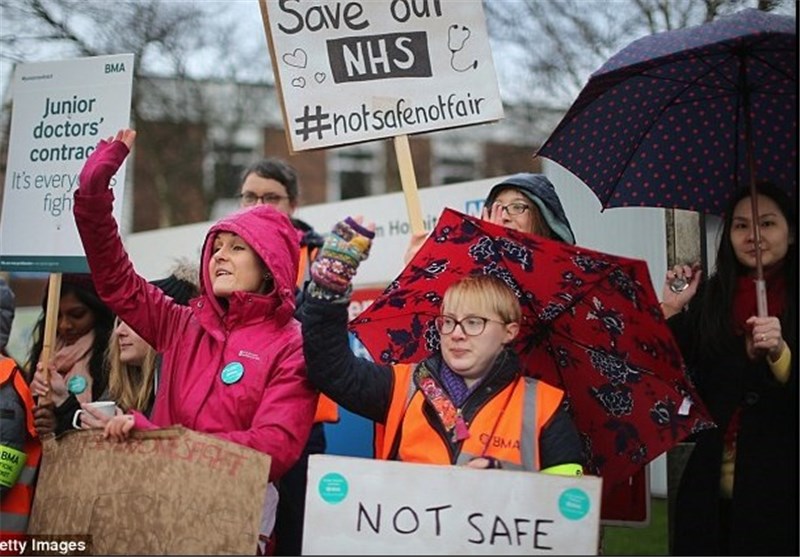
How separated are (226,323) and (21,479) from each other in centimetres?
107

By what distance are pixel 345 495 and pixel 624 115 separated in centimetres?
199

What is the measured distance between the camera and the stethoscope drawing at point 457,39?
4.61 metres

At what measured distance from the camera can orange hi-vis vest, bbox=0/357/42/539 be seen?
446 cm

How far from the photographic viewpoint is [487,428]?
149 inches

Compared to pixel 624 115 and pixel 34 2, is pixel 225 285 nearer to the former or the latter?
pixel 624 115

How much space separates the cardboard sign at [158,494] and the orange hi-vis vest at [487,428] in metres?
0.48

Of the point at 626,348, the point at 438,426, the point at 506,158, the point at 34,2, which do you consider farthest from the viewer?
the point at 506,158

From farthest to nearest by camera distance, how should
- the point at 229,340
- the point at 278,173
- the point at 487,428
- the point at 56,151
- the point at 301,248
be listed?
the point at 278,173 → the point at 301,248 → the point at 56,151 → the point at 229,340 → the point at 487,428

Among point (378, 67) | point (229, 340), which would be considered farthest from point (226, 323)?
point (378, 67)

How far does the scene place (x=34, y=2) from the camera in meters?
10.7

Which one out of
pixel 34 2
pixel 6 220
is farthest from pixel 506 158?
pixel 6 220

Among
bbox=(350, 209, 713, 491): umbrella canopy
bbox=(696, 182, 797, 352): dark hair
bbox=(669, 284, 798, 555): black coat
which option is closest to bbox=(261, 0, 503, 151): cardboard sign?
bbox=(350, 209, 713, 491): umbrella canopy

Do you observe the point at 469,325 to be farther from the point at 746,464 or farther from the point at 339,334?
the point at 746,464

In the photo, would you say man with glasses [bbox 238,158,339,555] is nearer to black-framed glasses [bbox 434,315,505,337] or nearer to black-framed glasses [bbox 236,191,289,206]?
black-framed glasses [bbox 236,191,289,206]
